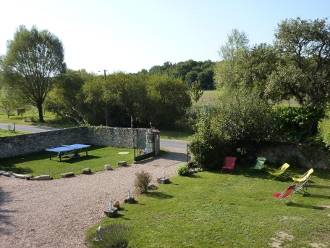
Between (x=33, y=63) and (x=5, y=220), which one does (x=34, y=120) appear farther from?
(x=5, y=220)

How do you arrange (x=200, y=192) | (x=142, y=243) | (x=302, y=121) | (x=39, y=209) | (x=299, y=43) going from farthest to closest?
(x=299, y=43)
(x=302, y=121)
(x=200, y=192)
(x=39, y=209)
(x=142, y=243)

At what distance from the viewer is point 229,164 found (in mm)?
20750

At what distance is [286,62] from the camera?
27219 millimetres

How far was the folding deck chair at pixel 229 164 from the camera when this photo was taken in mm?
20531

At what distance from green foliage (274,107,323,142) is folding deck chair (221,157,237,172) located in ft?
11.0

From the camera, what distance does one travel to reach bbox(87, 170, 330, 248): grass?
1145 cm

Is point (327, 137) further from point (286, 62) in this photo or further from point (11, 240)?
point (11, 240)

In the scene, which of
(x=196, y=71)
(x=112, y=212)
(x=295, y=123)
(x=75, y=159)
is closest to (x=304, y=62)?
(x=295, y=123)

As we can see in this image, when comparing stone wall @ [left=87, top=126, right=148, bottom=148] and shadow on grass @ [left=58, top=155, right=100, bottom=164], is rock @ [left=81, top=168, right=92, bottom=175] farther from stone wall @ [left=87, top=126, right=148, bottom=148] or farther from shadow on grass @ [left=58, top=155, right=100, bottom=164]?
stone wall @ [left=87, top=126, right=148, bottom=148]

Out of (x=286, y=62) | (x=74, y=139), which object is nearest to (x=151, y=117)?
(x=74, y=139)

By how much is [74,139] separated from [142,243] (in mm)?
19587

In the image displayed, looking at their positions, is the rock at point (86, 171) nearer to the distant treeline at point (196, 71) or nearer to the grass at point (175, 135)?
the grass at point (175, 135)

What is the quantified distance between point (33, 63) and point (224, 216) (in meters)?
39.4

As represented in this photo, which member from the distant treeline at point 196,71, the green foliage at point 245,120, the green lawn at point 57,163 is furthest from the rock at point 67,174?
the distant treeline at point 196,71
